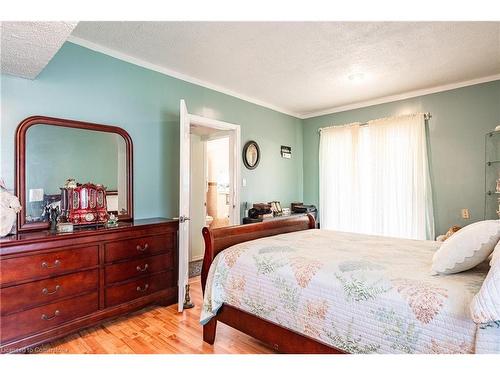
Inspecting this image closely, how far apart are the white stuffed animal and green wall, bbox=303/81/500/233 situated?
4621 millimetres

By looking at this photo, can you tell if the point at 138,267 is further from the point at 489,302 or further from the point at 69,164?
the point at 489,302

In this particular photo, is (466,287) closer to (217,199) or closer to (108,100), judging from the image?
(108,100)

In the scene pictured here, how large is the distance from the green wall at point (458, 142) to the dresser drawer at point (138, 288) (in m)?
3.60

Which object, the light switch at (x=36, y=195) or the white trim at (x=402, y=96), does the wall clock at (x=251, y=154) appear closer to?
the white trim at (x=402, y=96)

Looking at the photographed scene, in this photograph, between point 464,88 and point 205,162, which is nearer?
point 464,88

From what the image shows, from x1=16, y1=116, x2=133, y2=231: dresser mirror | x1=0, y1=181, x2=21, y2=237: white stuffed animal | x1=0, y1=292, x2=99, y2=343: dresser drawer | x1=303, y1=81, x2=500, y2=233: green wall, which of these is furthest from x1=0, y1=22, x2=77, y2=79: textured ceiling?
x1=303, y1=81, x2=500, y2=233: green wall

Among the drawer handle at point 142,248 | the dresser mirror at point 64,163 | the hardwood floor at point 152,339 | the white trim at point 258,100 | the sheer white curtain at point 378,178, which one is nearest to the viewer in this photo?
the hardwood floor at point 152,339

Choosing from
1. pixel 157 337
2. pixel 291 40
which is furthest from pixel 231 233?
pixel 291 40

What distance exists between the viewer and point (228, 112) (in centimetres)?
403

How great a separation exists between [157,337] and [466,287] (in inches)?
82.4

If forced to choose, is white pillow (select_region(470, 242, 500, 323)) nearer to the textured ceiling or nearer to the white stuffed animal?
the textured ceiling

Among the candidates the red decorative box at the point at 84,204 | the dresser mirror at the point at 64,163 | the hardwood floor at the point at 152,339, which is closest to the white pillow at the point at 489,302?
the hardwood floor at the point at 152,339

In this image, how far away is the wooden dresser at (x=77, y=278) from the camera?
72.9 inches

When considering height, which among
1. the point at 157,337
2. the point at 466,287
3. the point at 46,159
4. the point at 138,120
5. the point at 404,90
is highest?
the point at 404,90
